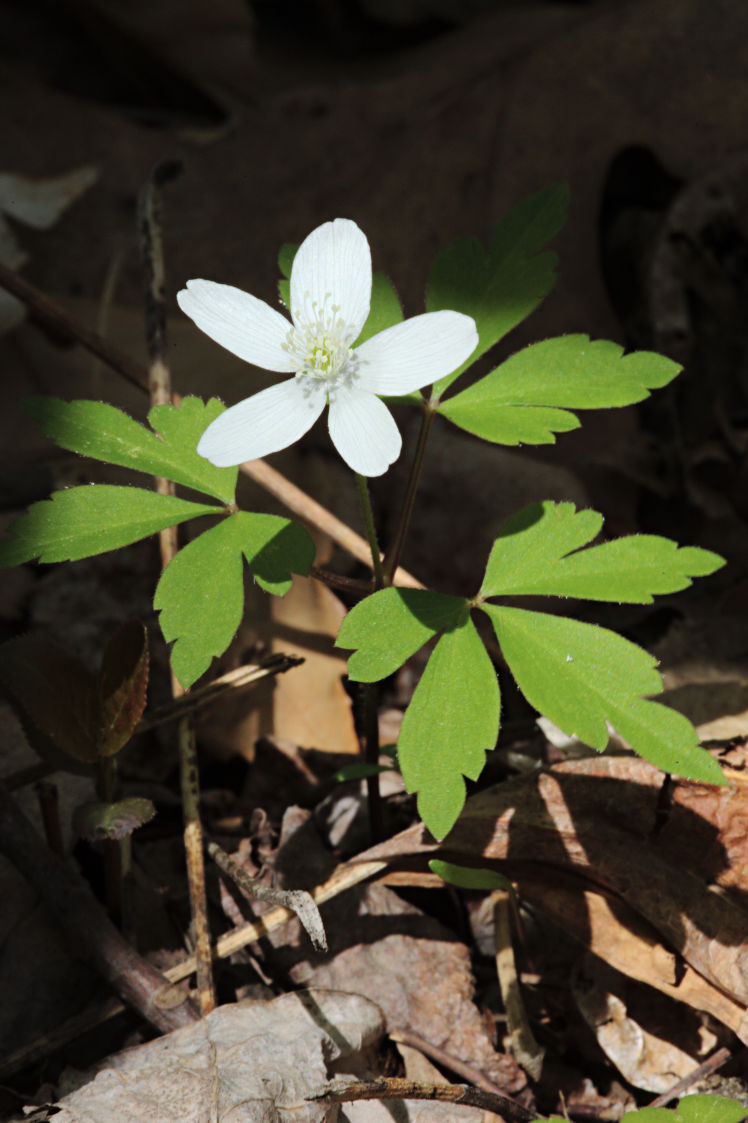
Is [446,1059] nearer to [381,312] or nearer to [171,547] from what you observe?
[171,547]

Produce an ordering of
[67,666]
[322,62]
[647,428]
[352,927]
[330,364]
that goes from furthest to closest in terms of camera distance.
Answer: [322,62] → [647,428] → [352,927] → [67,666] → [330,364]

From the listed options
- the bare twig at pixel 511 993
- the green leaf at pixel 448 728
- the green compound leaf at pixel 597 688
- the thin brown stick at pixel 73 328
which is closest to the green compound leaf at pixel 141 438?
the green leaf at pixel 448 728

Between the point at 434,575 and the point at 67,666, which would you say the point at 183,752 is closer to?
the point at 67,666

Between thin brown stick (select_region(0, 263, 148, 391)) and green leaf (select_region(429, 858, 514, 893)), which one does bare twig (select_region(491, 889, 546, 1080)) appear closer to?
green leaf (select_region(429, 858, 514, 893))

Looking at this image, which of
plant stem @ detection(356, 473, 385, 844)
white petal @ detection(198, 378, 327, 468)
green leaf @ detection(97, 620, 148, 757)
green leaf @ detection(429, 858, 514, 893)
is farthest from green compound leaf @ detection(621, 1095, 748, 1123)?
white petal @ detection(198, 378, 327, 468)

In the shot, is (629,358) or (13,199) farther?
(13,199)

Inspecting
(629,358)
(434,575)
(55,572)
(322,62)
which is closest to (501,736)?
(434,575)

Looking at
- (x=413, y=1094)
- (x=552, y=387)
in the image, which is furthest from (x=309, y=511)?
(x=413, y=1094)
